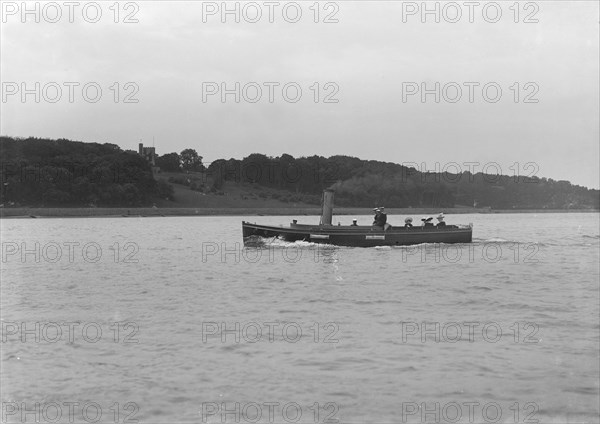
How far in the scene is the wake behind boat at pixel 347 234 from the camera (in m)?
44.8

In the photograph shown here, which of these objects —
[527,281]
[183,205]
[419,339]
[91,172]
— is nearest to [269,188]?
[183,205]

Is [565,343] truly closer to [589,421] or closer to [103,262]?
[589,421]

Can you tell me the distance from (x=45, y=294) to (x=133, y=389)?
14.1m

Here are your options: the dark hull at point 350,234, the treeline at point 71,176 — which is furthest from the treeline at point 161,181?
the dark hull at point 350,234

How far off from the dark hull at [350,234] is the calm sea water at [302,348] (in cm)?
1348

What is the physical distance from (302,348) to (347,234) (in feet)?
96.9

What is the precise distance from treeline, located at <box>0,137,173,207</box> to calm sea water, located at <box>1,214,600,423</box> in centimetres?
10448

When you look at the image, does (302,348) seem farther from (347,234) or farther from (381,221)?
(381,221)

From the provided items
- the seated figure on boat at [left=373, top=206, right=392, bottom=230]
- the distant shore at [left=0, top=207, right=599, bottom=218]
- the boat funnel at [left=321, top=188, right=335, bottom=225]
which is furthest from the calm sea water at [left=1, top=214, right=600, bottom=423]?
the distant shore at [left=0, top=207, right=599, bottom=218]

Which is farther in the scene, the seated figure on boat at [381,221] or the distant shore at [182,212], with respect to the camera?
the distant shore at [182,212]

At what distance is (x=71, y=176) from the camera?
136750 millimetres

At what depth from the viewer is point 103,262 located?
133 feet

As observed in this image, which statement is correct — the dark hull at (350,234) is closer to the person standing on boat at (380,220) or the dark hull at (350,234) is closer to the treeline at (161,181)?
the person standing on boat at (380,220)

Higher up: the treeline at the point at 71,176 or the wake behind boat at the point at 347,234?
the treeline at the point at 71,176
